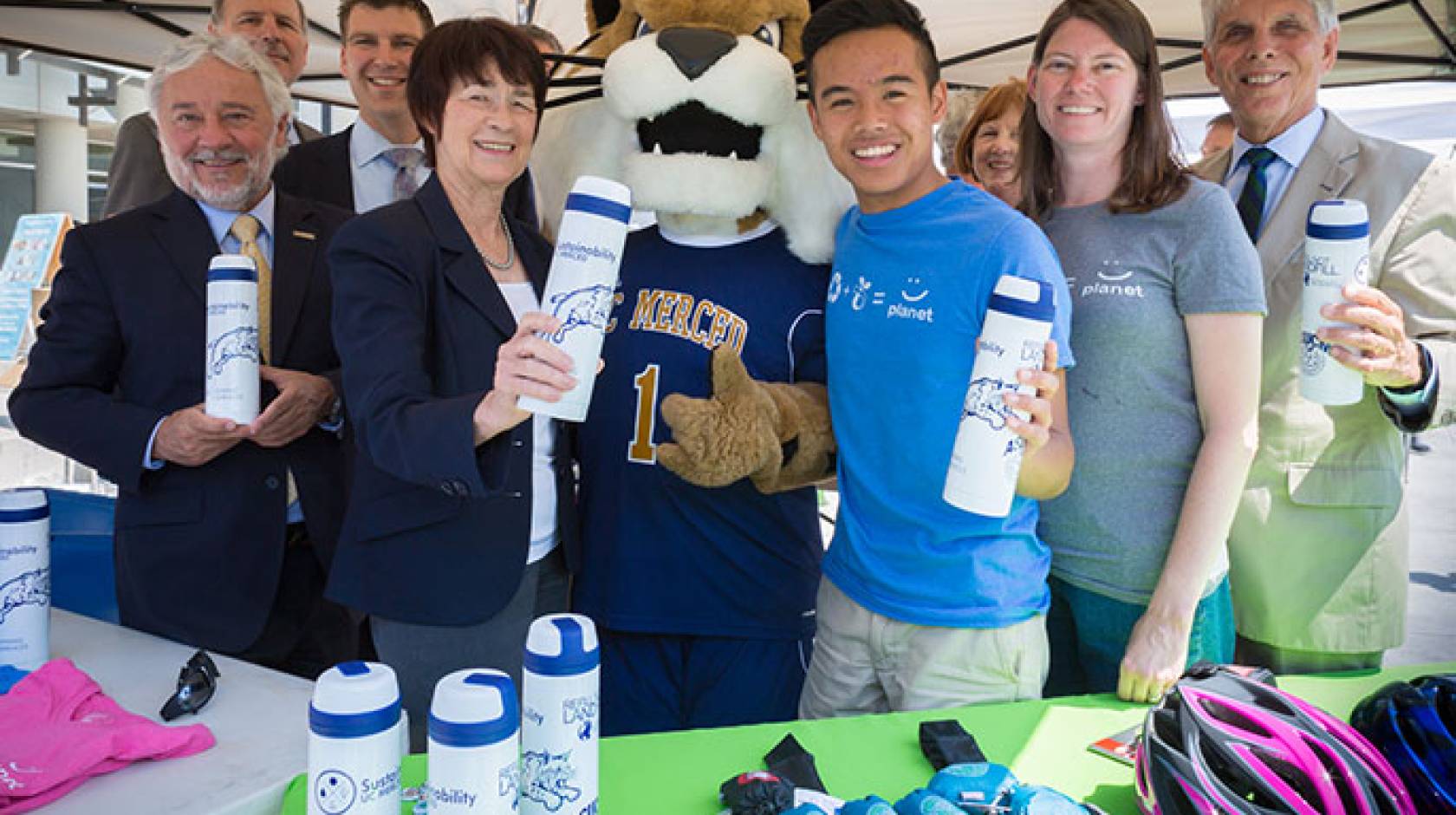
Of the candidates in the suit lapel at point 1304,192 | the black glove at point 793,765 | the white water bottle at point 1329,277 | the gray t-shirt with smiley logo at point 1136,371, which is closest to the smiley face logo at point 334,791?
the black glove at point 793,765

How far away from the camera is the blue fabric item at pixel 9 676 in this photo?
1.50 metres

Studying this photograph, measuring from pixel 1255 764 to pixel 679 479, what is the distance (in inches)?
45.9

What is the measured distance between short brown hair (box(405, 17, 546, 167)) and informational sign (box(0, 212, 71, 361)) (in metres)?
5.82

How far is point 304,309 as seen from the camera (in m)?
2.14

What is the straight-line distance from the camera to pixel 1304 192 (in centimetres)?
205

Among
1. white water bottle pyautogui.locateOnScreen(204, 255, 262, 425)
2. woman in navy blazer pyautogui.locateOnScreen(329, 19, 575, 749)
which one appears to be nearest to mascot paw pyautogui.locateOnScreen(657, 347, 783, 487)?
woman in navy blazer pyautogui.locateOnScreen(329, 19, 575, 749)

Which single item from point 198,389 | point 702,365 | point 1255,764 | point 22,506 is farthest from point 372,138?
point 1255,764

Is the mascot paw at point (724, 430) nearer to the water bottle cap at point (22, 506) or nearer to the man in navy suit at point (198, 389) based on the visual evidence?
the man in navy suit at point (198, 389)

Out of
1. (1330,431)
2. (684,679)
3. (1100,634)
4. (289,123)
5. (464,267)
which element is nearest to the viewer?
(464,267)

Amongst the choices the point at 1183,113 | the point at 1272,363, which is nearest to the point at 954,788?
the point at 1272,363

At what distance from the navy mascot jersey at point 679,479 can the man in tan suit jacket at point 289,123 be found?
1435 millimetres

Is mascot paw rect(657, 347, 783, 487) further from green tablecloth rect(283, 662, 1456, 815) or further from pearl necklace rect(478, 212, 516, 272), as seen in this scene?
green tablecloth rect(283, 662, 1456, 815)

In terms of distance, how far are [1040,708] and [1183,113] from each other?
5.83 meters

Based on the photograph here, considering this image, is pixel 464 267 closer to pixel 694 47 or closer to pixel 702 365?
pixel 702 365
